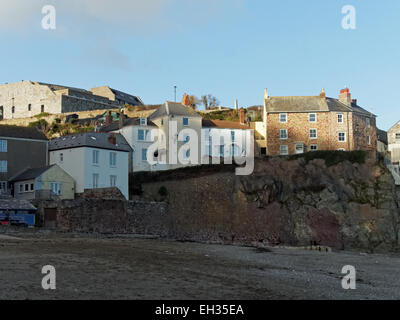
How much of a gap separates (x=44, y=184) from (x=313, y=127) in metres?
30.4

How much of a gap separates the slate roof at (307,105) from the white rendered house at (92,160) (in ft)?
65.4

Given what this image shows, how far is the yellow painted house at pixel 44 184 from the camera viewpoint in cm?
3959

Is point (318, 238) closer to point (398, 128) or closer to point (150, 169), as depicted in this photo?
point (150, 169)

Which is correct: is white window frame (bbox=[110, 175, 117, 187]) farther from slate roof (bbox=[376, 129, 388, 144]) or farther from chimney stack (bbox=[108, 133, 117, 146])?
slate roof (bbox=[376, 129, 388, 144])

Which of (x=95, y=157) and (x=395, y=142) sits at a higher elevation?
(x=395, y=142)

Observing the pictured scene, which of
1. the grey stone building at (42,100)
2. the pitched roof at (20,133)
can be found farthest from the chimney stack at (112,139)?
the grey stone building at (42,100)

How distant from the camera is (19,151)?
4256 centimetres

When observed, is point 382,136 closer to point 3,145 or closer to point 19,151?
point 19,151

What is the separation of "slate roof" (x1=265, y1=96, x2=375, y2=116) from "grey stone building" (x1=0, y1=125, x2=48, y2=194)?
25.6m

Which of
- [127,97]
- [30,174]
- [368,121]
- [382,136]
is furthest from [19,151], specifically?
[127,97]

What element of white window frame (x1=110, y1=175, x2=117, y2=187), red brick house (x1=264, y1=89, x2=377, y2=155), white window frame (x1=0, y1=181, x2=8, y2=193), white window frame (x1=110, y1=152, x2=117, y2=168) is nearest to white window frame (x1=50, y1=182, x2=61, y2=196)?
white window frame (x1=0, y1=181, x2=8, y2=193)

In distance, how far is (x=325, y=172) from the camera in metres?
46.2
